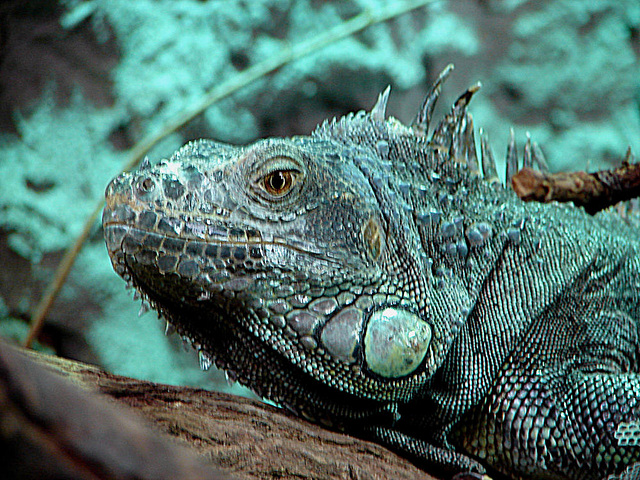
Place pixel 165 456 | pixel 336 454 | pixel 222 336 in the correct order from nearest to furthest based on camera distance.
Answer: pixel 165 456
pixel 336 454
pixel 222 336

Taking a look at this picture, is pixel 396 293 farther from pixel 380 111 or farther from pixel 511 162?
pixel 511 162

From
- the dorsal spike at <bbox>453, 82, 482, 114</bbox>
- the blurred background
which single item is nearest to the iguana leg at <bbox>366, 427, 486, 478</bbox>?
the dorsal spike at <bbox>453, 82, 482, 114</bbox>

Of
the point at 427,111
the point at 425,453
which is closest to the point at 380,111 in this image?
the point at 427,111

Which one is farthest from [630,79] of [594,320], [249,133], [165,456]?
[165,456]

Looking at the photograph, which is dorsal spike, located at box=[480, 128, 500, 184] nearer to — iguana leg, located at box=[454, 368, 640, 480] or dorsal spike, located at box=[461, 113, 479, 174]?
dorsal spike, located at box=[461, 113, 479, 174]

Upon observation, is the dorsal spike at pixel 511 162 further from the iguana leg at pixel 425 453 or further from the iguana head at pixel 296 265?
the iguana leg at pixel 425 453

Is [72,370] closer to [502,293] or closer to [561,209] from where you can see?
[502,293]

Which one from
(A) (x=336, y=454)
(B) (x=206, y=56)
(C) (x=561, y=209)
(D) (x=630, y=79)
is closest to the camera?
(A) (x=336, y=454)

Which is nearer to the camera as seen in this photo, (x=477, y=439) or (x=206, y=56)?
(x=477, y=439)
